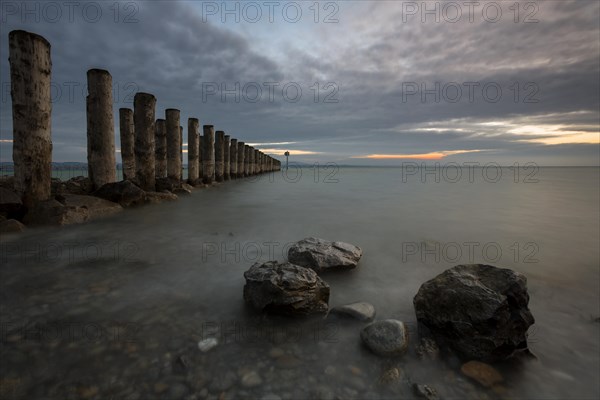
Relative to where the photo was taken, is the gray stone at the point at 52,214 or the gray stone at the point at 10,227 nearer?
the gray stone at the point at 10,227

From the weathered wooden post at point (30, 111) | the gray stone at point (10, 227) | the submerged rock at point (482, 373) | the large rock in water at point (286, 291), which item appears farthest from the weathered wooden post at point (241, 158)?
the submerged rock at point (482, 373)

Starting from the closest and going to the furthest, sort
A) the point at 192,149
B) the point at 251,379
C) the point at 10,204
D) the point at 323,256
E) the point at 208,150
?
the point at 251,379, the point at 323,256, the point at 10,204, the point at 192,149, the point at 208,150

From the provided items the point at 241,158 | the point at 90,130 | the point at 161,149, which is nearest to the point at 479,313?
the point at 90,130

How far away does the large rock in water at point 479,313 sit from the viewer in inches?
76.7

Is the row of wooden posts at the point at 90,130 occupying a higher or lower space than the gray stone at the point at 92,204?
higher

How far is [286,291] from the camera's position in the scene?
2338mm

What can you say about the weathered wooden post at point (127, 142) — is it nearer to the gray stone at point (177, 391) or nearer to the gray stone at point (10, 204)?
the gray stone at point (10, 204)

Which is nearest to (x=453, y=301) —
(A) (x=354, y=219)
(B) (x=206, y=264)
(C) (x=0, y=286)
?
(B) (x=206, y=264)

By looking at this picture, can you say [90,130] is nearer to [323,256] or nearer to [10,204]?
[10,204]

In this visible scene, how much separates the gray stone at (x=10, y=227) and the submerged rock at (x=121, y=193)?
2.40 metres

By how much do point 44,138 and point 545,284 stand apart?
819 cm

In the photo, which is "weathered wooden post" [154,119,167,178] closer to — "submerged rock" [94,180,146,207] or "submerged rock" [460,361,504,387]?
"submerged rock" [94,180,146,207]

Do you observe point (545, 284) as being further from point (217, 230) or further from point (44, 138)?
point (44, 138)

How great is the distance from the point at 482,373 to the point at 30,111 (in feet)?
24.4
